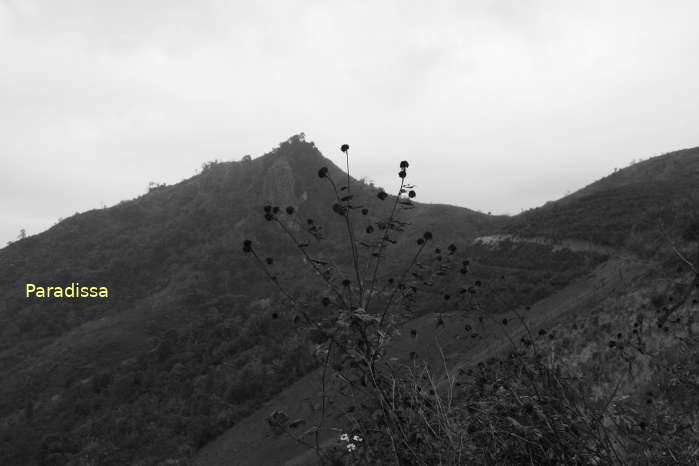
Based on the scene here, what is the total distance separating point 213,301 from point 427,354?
19.5 meters

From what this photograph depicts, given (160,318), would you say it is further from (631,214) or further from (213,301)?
(631,214)

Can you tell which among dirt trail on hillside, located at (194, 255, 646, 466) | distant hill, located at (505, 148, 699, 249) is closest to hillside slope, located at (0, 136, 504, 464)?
dirt trail on hillside, located at (194, 255, 646, 466)

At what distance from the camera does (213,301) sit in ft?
93.4

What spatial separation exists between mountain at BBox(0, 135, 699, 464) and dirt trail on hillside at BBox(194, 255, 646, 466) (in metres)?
0.12

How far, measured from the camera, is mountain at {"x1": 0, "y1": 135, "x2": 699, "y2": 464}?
15.1 m

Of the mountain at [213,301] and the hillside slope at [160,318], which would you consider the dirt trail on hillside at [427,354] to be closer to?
the mountain at [213,301]

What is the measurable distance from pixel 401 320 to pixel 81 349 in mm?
27091

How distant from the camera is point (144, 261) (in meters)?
37.8

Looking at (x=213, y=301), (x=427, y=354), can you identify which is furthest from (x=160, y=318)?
(x=427, y=354)

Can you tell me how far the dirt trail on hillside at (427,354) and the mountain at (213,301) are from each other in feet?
0.38

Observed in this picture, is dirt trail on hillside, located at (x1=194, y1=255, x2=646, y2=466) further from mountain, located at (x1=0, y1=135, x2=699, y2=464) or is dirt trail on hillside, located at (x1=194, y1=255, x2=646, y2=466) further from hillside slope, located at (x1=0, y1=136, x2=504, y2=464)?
hillside slope, located at (x1=0, y1=136, x2=504, y2=464)

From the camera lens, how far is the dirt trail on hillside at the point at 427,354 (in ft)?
38.3

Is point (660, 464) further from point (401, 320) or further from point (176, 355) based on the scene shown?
point (176, 355)

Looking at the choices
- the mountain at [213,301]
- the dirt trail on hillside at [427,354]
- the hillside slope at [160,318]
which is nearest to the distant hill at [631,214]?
the mountain at [213,301]
